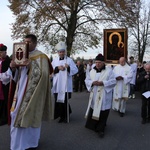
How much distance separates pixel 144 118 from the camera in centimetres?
754

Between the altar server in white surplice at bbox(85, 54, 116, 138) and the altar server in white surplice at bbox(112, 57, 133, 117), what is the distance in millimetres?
2252

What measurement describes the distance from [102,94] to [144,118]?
6.24 feet

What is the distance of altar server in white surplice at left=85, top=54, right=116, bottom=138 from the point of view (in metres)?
6.25

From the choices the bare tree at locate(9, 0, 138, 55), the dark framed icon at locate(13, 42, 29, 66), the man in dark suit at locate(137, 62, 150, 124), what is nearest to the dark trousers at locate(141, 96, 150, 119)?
the man in dark suit at locate(137, 62, 150, 124)

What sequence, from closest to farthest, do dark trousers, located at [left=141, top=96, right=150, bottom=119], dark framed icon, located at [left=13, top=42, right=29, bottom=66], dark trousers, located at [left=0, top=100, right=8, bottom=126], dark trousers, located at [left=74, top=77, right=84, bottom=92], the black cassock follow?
dark framed icon, located at [left=13, top=42, right=29, bottom=66]
the black cassock
dark trousers, located at [left=0, top=100, right=8, bottom=126]
dark trousers, located at [left=141, top=96, right=150, bottom=119]
dark trousers, located at [left=74, top=77, right=84, bottom=92]

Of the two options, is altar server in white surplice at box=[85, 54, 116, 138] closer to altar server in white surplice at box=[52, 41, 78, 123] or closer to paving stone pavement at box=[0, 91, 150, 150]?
paving stone pavement at box=[0, 91, 150, 150]

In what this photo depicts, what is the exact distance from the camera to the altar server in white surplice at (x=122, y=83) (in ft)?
28.2

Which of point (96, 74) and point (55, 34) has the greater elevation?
point (55, 34)

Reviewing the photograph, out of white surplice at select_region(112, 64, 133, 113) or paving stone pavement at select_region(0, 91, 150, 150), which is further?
white surplice at select_region(112, 64, 133, 113)

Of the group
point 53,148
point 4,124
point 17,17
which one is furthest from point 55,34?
point 53,148

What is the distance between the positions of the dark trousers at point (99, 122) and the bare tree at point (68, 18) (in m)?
16.3

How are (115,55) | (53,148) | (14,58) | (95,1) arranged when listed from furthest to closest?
(95,1) → (115,55) → (53,148) → (14,58)

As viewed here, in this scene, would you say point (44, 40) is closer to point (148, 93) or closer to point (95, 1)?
point (95, 1)

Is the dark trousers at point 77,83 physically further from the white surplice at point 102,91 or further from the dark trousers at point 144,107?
the white surplice at point 102,91
